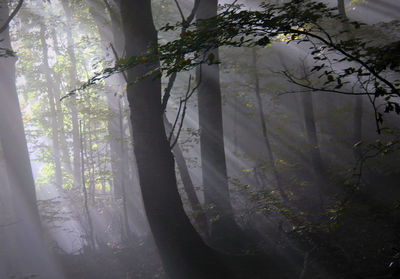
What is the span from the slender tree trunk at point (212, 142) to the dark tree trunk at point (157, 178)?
247 centimetres

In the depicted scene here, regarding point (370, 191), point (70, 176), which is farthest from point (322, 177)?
point (70, 176)

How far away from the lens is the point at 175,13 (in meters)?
18.0

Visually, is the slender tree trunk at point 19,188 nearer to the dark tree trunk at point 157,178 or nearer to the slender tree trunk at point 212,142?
the slender tree trunk at point 212,142

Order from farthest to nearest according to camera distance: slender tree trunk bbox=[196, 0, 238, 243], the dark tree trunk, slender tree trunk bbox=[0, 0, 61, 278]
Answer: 1. slender tree trunk bbox=[0, 0, 61, 278]
2. slender tree trunk bbox=[196, 0, 238, 243]
3. the dark tree trunk

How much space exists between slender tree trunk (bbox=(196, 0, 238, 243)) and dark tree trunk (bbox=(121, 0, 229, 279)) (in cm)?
247

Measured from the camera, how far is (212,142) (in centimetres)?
791

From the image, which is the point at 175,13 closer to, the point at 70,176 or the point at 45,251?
the point at 45,251

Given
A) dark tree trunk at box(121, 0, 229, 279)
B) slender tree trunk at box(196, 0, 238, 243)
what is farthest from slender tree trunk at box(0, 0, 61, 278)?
dark tree trunk at box(121, 0, 229, 279)

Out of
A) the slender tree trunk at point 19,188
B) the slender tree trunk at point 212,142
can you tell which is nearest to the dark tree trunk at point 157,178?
the slender tree trunk at point 212,142

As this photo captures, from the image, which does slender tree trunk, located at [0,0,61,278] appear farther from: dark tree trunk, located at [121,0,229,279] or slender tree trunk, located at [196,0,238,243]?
dark tree trunk, located at [121,0,229,279]

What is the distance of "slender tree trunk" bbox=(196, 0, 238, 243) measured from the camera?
767cm

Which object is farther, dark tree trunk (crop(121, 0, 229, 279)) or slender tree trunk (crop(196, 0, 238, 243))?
slender tree trunk (crop(196, 0, 238, 243))

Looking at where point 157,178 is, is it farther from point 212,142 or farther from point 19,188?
point 19,188

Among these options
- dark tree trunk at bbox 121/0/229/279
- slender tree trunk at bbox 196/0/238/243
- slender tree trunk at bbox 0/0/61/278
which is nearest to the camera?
dark tree trunk at bbox 121/0/229/279
